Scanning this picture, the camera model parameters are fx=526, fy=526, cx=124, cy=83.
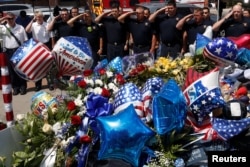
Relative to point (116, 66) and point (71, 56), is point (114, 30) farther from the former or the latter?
point (116, 66)

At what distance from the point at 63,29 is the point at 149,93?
521cm

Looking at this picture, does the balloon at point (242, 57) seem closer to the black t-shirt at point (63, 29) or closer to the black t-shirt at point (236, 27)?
the black t-shirt at point (236, 27)

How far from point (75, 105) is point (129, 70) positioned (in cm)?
99

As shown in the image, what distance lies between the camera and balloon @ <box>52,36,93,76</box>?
555cm

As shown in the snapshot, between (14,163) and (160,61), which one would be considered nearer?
(14,163)

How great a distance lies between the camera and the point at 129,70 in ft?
17.3

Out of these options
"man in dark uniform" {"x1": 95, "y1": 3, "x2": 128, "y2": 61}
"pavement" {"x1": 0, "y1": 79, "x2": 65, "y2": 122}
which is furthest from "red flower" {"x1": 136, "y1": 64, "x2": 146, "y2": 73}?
"man in dark uniform" {"x1": 95, "y1": 3, "x2": 128, "y2": 61}

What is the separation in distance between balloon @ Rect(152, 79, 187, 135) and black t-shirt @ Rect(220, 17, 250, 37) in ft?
14.5

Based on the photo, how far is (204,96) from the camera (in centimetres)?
Answer: 396

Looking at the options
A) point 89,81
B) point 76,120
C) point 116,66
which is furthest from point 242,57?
point 76,120

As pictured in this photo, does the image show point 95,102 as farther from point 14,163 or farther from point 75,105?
point 14,163

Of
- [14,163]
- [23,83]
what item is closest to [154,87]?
[14,163]

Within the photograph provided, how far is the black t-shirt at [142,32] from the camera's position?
895 centimetres

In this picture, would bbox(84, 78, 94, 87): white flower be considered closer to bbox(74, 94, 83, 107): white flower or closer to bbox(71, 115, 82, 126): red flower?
bbox(74, 94, 83, 107): white flower
